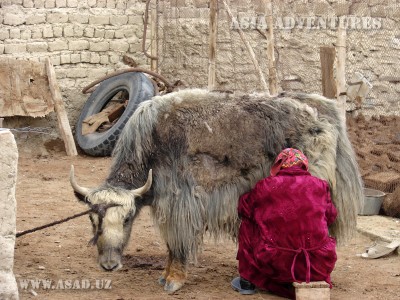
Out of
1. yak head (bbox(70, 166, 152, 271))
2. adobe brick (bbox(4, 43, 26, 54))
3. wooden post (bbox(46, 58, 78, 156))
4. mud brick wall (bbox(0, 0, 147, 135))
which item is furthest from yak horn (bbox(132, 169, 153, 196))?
adobe brick (bbox(4, 43, 26, 54))

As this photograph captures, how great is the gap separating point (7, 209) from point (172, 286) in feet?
5.48

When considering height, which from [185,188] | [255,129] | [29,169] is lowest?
[29,169]

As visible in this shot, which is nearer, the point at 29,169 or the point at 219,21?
the point at 29,169

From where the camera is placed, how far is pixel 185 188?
244 inches

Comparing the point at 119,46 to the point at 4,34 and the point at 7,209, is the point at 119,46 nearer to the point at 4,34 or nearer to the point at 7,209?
the point at 4,34

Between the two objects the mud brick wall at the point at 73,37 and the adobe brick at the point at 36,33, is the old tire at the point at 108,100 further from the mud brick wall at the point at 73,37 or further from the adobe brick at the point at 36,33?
the adobe brick at the point at 36,33

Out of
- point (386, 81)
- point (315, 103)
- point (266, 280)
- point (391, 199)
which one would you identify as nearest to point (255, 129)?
point (315, 103)

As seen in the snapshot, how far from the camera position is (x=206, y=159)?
6258 millimetres

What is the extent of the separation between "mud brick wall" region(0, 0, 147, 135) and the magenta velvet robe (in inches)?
239

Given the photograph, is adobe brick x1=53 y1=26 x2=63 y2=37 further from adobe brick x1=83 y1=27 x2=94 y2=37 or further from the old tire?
the old tire

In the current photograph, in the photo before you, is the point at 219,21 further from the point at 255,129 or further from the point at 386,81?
the point at 255,129

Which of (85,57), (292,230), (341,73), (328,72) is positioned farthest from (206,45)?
(292,230)

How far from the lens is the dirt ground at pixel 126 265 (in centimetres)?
612

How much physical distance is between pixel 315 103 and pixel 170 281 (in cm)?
177
